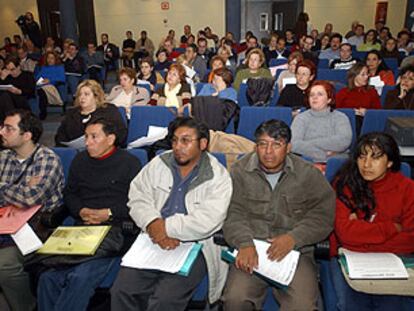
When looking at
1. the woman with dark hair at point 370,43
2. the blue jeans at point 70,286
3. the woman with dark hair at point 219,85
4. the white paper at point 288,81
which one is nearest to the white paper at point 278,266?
the blue jeans at point 70,286

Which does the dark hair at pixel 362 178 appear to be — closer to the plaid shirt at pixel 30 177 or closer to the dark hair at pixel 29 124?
the plaid shirt at pixel 30 177

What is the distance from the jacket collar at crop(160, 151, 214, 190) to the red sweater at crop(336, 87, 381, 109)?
2.58 meters

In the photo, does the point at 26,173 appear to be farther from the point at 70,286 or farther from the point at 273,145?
the point at 273,145

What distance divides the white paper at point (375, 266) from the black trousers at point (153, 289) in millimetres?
778

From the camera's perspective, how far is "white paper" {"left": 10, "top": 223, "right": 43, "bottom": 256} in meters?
2.24

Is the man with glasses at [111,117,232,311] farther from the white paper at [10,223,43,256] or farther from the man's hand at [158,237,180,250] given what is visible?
the white paper at [10,223,43,256]

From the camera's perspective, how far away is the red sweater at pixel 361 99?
14.1ft

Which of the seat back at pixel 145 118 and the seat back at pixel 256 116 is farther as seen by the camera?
the seat back at pixel 145 118

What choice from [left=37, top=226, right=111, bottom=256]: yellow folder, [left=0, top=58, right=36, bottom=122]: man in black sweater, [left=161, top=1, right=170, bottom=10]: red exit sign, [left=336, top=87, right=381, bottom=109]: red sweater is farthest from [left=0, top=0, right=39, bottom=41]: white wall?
[left=37, top=226, right=111, bottom=256]: yellow folder

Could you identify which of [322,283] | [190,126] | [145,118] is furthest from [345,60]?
[322,283]

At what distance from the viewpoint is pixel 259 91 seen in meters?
4.64

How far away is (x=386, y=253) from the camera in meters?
2.00

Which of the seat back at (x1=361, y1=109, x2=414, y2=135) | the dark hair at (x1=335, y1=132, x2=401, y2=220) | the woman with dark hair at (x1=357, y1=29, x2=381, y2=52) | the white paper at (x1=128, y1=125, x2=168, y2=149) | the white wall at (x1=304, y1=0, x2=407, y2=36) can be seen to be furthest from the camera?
the white wall at (x1=304, y1=0, x2=407, y2=36)

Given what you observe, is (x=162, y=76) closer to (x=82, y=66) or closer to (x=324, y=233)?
(x=82, y=66)
